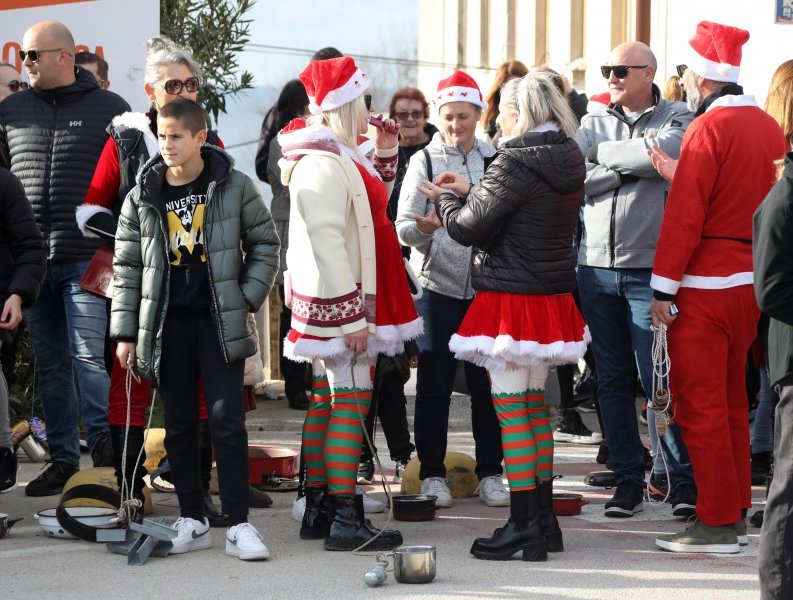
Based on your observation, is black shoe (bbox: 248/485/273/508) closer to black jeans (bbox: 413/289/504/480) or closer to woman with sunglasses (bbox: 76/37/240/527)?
woman with sunglasses (bbox: 76/37/240/527)

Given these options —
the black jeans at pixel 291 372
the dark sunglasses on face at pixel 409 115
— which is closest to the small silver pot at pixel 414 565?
the dark sunglasses on face at pixel 409 115

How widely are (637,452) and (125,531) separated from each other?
8.32 ft

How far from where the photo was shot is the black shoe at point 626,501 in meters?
6.52

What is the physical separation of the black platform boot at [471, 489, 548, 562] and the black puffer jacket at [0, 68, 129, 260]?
2797 millimetres

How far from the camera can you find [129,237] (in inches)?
228

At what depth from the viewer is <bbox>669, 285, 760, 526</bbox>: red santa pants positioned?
5.75 metres

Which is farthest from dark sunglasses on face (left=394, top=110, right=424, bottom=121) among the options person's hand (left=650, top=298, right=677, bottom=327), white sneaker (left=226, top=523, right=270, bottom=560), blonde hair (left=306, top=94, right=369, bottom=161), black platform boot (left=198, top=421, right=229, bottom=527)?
white sneaker (left=226, top=523, right=270, bottom=560)

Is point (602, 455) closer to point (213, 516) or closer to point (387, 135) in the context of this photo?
point (387, 135)

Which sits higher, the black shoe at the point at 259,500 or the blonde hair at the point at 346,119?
the blonde hair at the point at 346,119

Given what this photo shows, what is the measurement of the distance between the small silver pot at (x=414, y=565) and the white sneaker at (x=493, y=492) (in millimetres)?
1686

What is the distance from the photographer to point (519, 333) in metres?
5.67

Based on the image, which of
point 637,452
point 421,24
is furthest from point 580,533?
point 421,24

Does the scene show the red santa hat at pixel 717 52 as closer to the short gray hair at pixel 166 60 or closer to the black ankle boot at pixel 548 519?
the black ankle boot at pixel 548 519

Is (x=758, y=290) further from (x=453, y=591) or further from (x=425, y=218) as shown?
(x=425, y=218)
